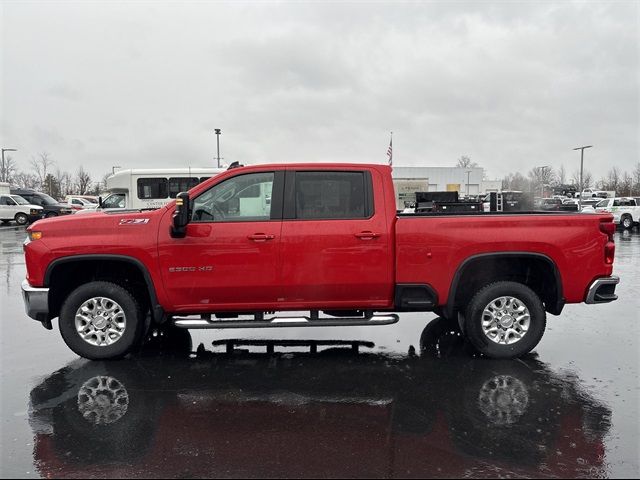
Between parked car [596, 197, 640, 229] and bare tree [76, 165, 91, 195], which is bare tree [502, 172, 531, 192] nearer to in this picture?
parked car [596, 197, 640, 229]

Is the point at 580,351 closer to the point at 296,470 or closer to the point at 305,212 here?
the point at 305,212

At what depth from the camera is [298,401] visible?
168 inches

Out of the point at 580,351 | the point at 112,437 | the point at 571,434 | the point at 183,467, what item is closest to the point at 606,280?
the point at 580,351

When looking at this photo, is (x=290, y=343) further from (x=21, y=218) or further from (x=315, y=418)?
(x=21, y=218)

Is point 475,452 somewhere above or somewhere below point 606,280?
below

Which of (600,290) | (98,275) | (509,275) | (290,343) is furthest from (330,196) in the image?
(600,290)

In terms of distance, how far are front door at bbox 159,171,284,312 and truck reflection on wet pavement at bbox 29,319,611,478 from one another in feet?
2.27

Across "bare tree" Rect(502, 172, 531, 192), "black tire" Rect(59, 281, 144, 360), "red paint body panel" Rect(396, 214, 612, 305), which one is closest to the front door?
"black tire" Rect(59, 281, 144, 360)

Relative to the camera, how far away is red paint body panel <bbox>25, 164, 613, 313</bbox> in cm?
507

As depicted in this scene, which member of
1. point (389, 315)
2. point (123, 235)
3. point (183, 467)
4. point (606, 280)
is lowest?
point (183, 467)

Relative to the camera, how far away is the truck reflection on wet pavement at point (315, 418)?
326 cm

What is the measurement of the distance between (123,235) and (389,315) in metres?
A: 2.85

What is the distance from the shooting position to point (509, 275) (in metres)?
5.56

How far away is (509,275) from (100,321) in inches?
174
